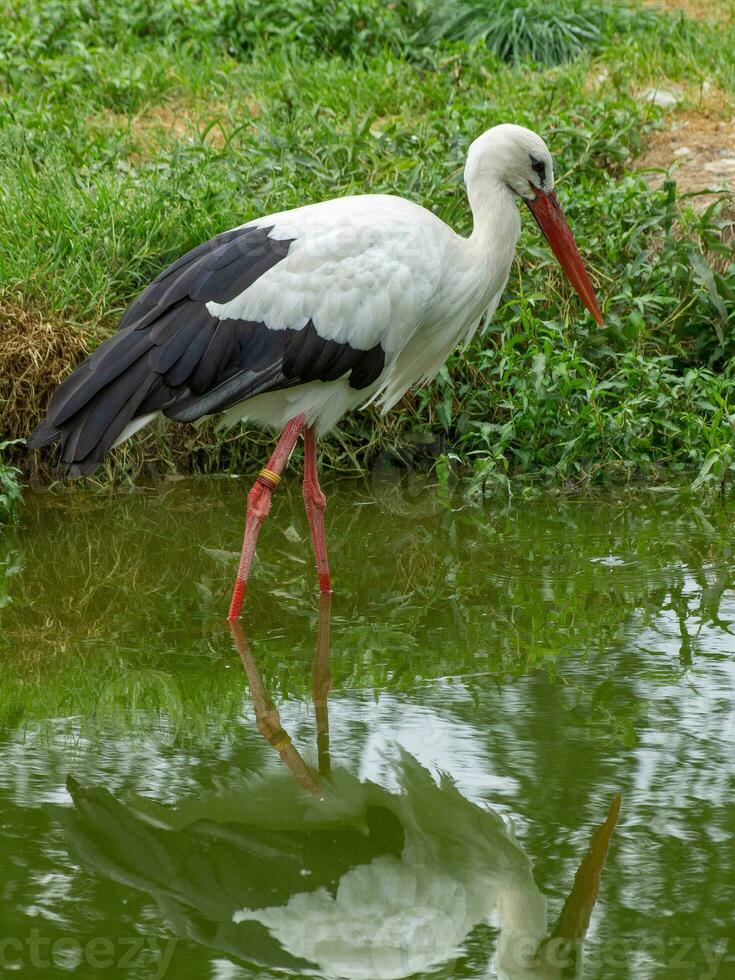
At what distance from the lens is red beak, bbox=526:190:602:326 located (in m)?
5.45

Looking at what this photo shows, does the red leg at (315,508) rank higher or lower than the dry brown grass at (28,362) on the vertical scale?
lower

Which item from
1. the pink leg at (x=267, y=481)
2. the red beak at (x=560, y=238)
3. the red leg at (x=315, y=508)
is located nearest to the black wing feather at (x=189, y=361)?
the pink leg at (x=267, y=481)

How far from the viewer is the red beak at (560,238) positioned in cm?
545

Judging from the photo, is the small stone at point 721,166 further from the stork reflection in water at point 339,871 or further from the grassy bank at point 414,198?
the stork reflection in water at point 339,871

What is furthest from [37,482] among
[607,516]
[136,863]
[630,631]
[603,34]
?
[603,34]

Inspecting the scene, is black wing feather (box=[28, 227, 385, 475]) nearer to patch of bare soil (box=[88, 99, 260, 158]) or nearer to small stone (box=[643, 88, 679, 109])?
patch of bare soil (box=[88, 99, 260, 158])

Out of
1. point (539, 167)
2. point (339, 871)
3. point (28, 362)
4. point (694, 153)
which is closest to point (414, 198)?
point (539, 167)

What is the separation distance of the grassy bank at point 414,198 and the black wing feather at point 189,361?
4.92ft

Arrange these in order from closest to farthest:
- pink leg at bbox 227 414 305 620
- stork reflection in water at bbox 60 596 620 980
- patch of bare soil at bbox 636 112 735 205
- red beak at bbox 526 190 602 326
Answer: stork reflection in water at bbox 60 596 620 980 < pink leg at bbox 227 414 305 620 < red beak at bbox 526 190 602 326 < patch of bare soil at bbox 636 112 735 205

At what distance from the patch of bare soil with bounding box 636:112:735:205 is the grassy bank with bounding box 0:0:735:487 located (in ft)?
0.38

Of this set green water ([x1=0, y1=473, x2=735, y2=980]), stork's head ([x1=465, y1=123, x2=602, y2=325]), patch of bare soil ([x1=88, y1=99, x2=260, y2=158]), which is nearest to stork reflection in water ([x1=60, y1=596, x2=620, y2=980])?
green water ([x1=0, y1=473, x2=735, y2=980])

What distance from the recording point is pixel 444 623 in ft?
16.1

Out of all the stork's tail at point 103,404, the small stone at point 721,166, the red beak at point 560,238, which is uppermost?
the small stone at point 721,166

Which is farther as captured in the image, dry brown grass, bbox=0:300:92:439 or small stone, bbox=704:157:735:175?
small stone, bbox=704:157:735:175
